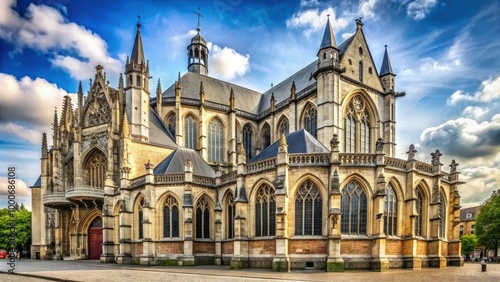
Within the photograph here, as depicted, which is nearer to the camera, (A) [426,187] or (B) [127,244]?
(A) [426,187]

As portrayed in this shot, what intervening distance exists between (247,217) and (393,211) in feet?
31.3

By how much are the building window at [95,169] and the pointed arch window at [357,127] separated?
2444cm

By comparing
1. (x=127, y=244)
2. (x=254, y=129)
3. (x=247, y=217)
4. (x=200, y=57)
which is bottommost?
(x=127, y=244)

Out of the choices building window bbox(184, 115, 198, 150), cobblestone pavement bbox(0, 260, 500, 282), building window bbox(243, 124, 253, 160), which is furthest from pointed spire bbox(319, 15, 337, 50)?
cobblestone pavement bbox(0, 260, 500, 282)

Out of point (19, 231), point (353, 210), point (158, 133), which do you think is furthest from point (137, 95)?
point (19, 231)

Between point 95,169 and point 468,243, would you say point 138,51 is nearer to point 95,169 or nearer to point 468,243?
point 95,169

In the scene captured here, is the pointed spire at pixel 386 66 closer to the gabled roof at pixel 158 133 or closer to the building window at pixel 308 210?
the building window at pixel 308 210

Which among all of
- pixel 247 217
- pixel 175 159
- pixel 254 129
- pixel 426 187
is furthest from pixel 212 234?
pixel 254 129

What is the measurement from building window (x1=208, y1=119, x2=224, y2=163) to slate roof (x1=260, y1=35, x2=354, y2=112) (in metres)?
7.83

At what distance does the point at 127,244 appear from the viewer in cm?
2722

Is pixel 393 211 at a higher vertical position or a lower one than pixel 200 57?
lower

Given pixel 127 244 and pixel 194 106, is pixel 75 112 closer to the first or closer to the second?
pixel 194 106

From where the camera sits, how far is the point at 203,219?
26.3 m

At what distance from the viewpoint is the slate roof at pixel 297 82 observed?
120 ft
